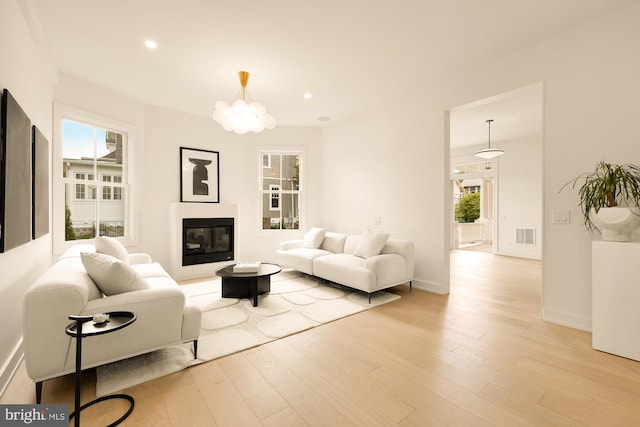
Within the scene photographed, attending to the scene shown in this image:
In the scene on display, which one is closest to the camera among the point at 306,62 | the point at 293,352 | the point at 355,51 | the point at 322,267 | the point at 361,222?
the point at 293,352

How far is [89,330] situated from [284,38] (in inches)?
119

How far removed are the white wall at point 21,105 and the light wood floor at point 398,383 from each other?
363 millimetres

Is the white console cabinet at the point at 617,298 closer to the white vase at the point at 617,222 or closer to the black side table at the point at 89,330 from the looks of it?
the white vase at the point at 617,222

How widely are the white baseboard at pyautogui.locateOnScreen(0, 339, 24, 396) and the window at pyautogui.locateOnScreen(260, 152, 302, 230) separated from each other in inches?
Result: 165

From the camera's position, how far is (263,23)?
2832 mm

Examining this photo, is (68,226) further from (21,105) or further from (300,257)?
(300,257)

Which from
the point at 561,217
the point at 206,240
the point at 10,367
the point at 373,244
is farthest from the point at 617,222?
the point at 206,240

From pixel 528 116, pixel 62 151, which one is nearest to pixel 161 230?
pixel 62 151

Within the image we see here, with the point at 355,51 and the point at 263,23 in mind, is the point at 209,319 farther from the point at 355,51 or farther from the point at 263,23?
the point at 355,51

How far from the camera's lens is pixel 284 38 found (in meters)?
3.07

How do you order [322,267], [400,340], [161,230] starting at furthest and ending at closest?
[161,230]
[322,267]
[400,340]

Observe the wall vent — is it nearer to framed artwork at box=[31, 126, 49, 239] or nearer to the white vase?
the white vase

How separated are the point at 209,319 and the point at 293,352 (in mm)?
1167

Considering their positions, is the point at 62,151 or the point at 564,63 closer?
the point at 564,63
